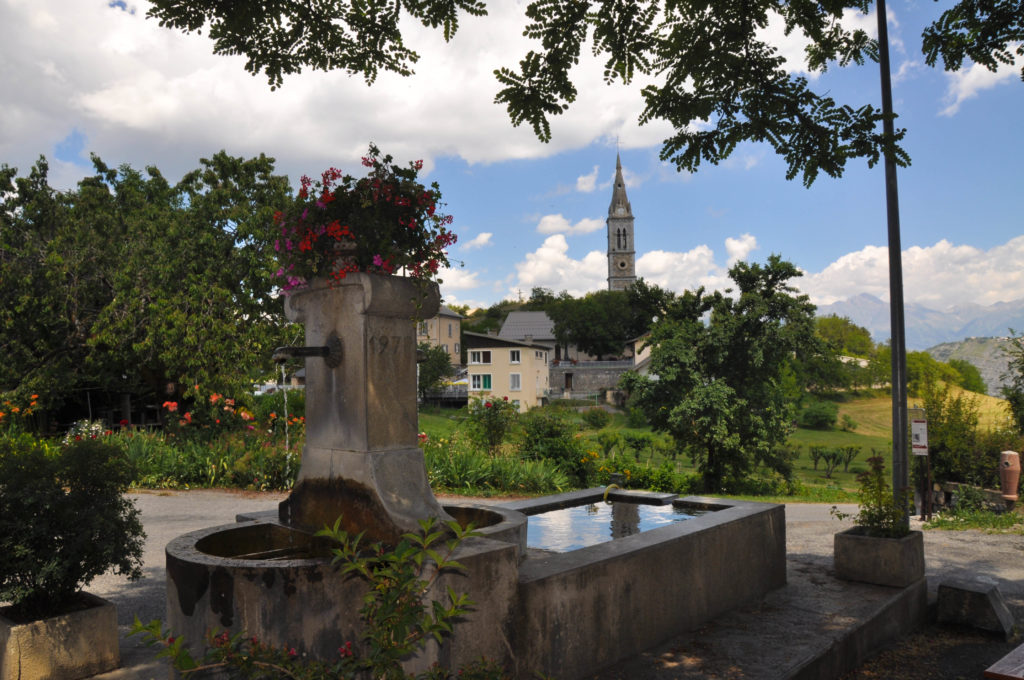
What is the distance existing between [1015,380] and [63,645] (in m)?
20.1

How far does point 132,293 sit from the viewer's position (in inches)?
679

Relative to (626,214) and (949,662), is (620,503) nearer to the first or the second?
(949,662)

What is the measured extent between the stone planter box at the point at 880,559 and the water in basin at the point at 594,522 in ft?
4.38

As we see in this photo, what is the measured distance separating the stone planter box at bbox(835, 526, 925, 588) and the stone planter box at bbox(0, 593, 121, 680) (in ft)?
19.9

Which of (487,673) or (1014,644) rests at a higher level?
(487,673)

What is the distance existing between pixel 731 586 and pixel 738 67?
403cm

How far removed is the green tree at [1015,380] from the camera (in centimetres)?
1681

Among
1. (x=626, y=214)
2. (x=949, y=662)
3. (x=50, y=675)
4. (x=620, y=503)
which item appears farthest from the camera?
(x=626, y=214)

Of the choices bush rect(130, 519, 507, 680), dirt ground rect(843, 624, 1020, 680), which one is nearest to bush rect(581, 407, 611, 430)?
dirt ground rect(843, 624, 1020, 680)

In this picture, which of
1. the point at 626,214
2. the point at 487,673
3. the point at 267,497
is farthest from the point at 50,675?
the point at 626,214

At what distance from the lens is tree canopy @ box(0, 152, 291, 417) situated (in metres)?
17.1

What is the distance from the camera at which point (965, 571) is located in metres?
8.45

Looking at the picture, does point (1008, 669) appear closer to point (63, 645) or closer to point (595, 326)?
point (63, 645)

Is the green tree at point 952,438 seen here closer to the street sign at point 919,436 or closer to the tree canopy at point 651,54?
the street sign at point 919,436
